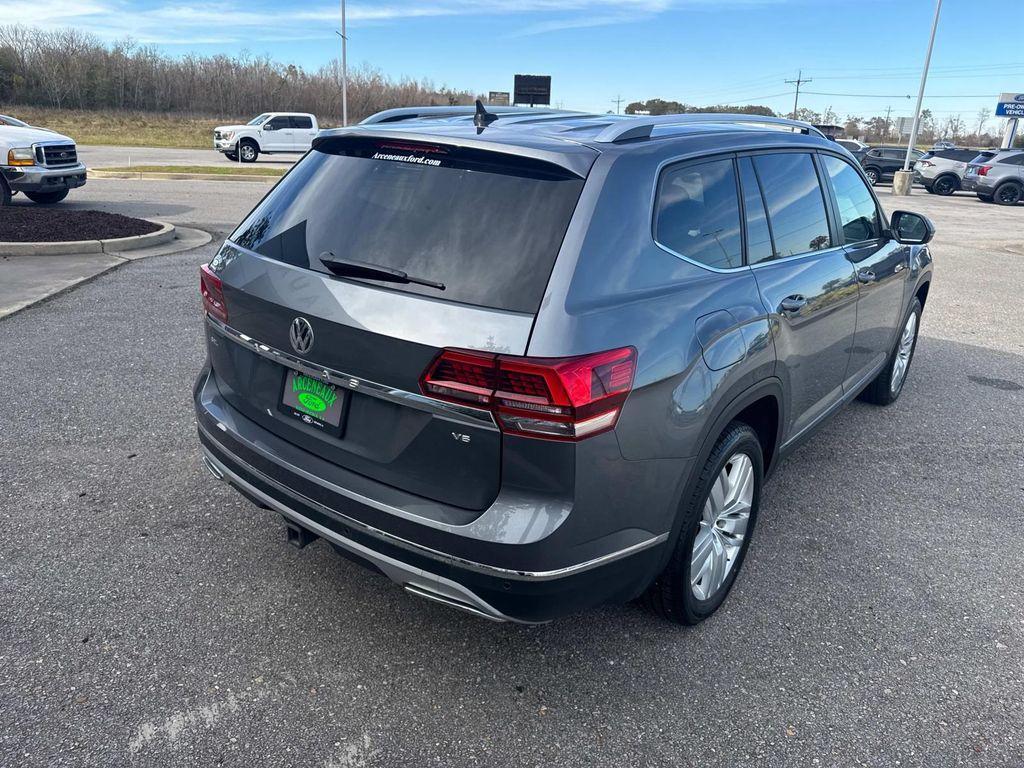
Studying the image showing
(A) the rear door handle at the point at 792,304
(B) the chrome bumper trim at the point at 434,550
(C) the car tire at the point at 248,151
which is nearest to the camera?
(B) the chrome bumper trim at the point at 434,550

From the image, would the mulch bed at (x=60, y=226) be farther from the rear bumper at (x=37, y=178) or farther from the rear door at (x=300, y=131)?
the rear door at (x=300, y=131)

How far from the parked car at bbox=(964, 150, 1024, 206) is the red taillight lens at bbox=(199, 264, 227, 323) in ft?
102

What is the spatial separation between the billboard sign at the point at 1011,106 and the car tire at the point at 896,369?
43.9 meters

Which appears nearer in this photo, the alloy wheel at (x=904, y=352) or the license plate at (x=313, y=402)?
the license plate at (x=313, y=402)

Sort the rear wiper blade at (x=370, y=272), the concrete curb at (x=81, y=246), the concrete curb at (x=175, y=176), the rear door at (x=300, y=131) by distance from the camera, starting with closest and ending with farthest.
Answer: the rear wiper blade at (x=370, y=272)
the concrete curb at (x=81, y=246)
the concrete curb at (x=175, y=176)
the rear door at (x=300, y=131)

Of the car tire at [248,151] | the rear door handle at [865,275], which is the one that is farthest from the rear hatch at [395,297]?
the car tire at [248,151]

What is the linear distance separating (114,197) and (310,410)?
15539mm

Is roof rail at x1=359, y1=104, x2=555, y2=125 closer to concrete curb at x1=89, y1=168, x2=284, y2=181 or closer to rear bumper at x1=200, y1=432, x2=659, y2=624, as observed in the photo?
rear bumper at x1=200, y1=432, x2=659, y2=624

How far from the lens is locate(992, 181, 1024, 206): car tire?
27.3 metres

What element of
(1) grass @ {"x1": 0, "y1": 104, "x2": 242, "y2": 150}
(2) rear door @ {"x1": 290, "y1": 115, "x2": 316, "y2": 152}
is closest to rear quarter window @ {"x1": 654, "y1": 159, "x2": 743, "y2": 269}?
(2) rear door @ {"x1": 290, "y1": 115, "x2": 316, "y2": 152}

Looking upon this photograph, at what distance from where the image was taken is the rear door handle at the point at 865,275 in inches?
159

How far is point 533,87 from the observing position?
32000 mm

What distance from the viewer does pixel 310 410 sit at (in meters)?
2.59

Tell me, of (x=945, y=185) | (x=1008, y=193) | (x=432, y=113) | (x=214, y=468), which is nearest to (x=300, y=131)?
(x=945, y=185)
